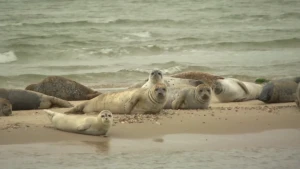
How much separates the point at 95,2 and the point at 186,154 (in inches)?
1130

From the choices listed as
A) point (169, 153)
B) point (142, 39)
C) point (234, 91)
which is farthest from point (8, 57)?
point (169, 153)

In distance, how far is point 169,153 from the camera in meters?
7.30

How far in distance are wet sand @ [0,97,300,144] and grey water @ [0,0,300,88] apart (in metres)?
6.14

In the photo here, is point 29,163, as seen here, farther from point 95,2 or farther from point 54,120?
point 95,2

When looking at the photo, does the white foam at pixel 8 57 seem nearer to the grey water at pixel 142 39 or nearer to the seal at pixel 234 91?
the grey water at pixel 142 39

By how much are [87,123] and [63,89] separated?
4.35 metres

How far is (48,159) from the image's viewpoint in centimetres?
703

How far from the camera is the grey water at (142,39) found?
1767cm

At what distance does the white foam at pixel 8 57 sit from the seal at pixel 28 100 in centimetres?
909

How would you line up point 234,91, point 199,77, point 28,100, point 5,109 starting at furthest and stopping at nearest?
point 199,77 → point 234,91 → point 28,100 → point 5,109

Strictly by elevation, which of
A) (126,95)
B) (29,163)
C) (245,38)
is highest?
(245,38)

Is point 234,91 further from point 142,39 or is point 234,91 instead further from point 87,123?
point 142,39

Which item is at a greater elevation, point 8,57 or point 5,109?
point 8,57

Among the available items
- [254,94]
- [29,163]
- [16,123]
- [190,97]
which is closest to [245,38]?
[254,94]
